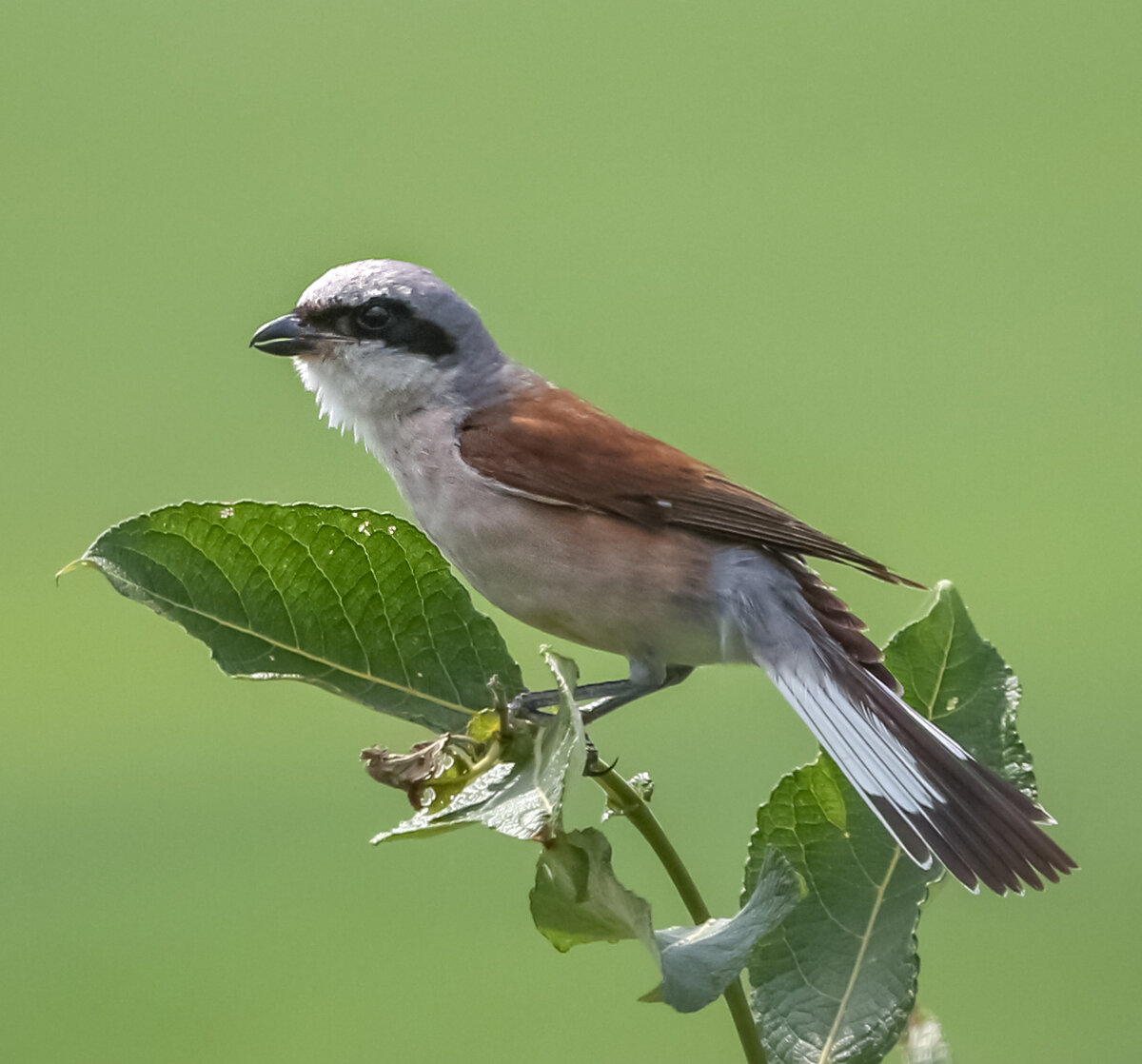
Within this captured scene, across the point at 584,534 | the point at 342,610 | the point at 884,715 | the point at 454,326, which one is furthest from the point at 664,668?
the point at 342,610

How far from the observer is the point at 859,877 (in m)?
1.27

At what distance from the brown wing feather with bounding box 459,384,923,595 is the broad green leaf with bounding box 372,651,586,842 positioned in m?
0.74

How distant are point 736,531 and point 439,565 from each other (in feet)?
2.30

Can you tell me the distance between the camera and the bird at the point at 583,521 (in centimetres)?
175

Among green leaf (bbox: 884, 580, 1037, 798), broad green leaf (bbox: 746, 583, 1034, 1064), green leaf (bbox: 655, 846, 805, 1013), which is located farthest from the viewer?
green leaf (bbox: 884, 580, 1037, 798)

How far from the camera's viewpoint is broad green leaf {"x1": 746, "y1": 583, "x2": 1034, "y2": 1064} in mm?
1161

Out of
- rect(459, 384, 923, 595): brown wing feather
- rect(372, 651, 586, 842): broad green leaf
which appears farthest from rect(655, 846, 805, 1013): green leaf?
rect(459, 384, 923, 595): brown wing feather

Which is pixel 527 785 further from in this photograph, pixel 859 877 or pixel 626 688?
pixel 626 688

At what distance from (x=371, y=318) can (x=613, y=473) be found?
0.46 metres

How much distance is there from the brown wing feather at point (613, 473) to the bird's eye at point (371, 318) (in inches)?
7.8

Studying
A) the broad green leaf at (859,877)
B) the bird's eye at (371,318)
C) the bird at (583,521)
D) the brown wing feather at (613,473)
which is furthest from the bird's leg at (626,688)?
the bird's eye at (371,318)

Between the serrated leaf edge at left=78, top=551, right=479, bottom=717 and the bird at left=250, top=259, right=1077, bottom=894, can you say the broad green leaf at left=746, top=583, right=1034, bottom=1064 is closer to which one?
the bird at left=250, top=259, right=1077, bottom=894

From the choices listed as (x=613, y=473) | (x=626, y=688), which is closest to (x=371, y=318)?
(x=613, y=473)

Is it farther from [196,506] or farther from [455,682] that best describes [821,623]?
[196,506]
